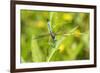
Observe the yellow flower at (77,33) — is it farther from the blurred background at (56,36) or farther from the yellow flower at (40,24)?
the yellow flower at (40,24)

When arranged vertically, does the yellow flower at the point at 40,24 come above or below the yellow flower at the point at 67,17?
below

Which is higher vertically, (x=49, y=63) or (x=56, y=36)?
(x=56, y=36)

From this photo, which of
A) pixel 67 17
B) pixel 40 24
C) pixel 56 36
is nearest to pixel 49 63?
pixel 56 36

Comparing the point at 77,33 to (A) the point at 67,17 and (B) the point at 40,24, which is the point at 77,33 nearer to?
(A) the point at 67,17

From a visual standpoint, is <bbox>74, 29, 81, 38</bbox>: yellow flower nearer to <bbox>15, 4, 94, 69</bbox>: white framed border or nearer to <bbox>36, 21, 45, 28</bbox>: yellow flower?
<bbox>15, 4, 94, 69</bbox>: white framed border

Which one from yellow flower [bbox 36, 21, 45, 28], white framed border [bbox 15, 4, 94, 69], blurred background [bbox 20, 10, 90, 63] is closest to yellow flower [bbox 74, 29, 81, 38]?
blurred background [bbox 20, 10, 90, 63]

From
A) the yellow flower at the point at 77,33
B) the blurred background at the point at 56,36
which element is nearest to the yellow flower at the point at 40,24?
the blurred background at the point at 56,36

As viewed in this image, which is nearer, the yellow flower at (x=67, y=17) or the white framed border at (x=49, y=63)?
the white framed border at (x=49, y=63)

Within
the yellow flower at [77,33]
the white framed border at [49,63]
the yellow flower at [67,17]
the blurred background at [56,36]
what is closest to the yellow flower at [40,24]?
the blurred background at [56,36]

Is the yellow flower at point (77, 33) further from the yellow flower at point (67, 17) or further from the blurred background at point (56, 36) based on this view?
the yellow flower at point (67, 17)
